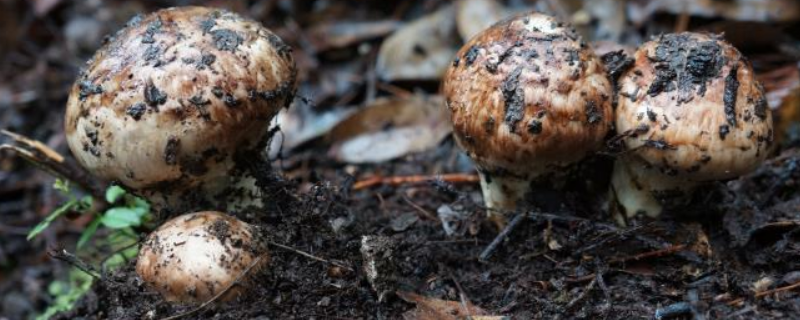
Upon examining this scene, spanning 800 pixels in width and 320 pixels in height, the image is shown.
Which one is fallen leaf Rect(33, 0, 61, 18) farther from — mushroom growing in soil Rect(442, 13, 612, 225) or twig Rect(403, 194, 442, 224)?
mushroom growing in soil Rect(442, 13, 612, 225)

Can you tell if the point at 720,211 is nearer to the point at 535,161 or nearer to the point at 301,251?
the point at 535,161

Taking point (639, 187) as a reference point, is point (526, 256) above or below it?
below

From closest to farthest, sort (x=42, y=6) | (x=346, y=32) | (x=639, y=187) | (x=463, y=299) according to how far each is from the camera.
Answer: (x=463, y=299) < (x=639, y=187) < (x=346, y=32) < (x=42, y=6)

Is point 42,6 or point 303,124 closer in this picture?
point 303,124

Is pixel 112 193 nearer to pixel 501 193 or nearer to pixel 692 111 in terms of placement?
pixel 501 193

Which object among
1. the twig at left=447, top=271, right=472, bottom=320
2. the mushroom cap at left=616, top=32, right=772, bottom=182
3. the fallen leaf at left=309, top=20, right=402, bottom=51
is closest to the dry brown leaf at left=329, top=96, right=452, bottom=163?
the fallen leaf at left=309, top=20, right=402, bottom=51

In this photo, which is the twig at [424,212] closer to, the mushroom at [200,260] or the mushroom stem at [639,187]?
the mushroom stem at [639,187]

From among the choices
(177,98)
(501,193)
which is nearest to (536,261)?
(501,193)

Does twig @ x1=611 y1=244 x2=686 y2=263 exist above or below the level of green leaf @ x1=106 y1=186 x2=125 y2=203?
above
